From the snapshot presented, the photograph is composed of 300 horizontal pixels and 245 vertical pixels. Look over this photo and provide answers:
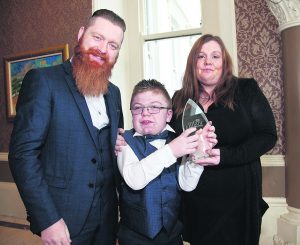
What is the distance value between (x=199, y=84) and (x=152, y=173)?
719 millimetres

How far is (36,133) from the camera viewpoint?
1.29 m

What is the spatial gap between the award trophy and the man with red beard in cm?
37

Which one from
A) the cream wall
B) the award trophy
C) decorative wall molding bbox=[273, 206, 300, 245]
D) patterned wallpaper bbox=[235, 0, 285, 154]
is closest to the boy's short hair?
the award trophy

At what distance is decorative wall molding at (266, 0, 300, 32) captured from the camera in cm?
256

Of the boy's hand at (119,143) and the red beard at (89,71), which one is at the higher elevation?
the red beard at (89,71)

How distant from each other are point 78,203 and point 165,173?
443mm

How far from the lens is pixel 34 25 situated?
13.0ft

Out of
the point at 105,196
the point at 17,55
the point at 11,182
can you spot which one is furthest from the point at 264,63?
the point at 11,182

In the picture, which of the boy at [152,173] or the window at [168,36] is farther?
the window at [168,36]

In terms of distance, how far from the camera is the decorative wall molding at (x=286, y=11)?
256 centimetres

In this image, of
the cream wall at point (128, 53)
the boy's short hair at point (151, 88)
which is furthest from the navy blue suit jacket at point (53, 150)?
the cream wall at point (128, 53)

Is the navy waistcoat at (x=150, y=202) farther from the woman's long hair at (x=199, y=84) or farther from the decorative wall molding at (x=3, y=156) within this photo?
the decorative wall molding at (x=3, y=156)

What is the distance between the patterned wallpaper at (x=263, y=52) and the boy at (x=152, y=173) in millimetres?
1619

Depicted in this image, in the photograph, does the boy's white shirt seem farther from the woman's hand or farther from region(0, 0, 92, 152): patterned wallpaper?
region(0, 0, 92, 152): patterned wallpaper
